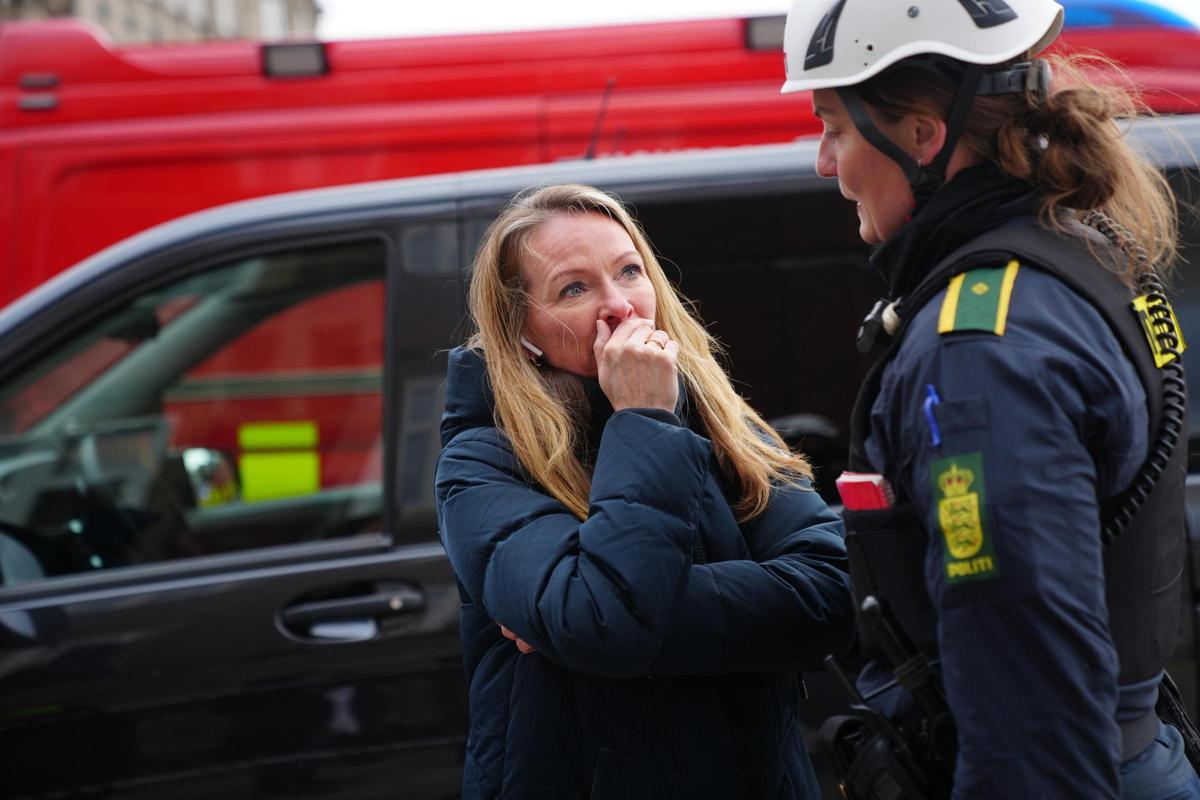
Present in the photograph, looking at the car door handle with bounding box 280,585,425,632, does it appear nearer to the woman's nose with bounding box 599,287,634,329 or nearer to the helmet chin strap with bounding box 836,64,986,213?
the woman's nose with bounding box 599,287,634,329

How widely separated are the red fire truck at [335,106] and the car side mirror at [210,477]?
6.50ft

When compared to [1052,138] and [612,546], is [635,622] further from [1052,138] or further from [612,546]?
[1052,138]

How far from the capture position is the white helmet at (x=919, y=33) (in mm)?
1497

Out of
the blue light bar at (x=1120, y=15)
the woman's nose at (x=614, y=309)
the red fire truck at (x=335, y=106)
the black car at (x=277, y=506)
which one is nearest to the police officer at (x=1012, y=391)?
the woman's nose at (x=614, y=309)

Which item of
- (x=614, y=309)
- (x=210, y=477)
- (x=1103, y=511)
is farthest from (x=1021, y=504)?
(x=210, y=477)

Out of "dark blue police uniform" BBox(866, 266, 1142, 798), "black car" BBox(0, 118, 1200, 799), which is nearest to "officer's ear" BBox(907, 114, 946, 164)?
"dark blue police uniform" BBox(866, 266, 1142, 798)

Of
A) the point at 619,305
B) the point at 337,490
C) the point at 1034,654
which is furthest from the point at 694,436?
the point at 337,490

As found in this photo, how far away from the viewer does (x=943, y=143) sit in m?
1.50

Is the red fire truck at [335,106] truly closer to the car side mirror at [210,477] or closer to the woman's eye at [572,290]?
the car side mirror at [210,477]

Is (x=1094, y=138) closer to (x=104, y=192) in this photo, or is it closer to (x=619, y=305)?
(x=619, y=305)

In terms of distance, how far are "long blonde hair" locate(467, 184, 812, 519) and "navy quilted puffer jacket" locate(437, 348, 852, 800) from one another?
46 millimetres

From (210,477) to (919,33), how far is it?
240 centimetres

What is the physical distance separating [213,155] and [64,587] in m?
2.87

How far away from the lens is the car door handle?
2576 millimetres
